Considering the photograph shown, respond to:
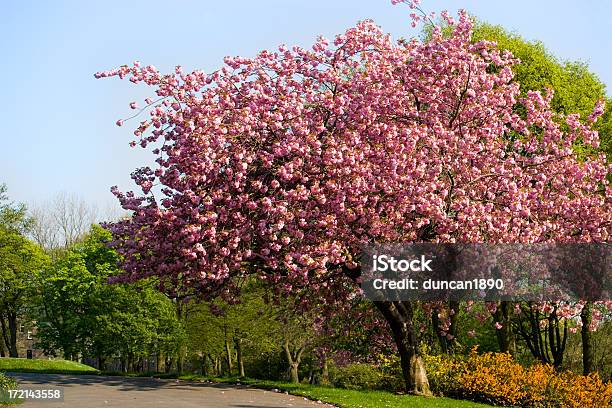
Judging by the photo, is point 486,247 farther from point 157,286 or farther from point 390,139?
point 157,286

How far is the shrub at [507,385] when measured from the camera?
26328mm

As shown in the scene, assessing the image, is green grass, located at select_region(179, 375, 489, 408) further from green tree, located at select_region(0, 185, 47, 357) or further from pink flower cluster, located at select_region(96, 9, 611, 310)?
green tree, located at select_region(0, 185, 47, 357)

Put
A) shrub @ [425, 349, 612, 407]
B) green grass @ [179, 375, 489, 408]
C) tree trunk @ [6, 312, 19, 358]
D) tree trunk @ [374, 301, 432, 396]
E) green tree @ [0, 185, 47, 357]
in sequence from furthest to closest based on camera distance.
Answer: tree trunk @ [6, 312, 19, 358], green tree @ [0, 185, 47, 357], shrub @ [425, 349, 612, 407], tree trunk @ [374, 301, 432, 396], green grass @ [179, 375, 489, 408]

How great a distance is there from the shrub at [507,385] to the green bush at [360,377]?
3.38 meters

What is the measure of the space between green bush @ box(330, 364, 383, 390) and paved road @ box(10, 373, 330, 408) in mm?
5629

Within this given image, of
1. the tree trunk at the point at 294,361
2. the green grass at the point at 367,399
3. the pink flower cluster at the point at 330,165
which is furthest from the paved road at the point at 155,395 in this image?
the tree trunk at the point at 294,361

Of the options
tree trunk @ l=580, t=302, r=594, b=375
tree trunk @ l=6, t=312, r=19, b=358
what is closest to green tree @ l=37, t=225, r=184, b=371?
tree trunk @ l=6, t=312, r=19, b=358

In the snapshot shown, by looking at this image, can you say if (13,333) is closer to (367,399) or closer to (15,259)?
(15,259)

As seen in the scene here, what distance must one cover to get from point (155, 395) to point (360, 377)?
11.5m

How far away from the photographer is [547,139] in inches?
1009

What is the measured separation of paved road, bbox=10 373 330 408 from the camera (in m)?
21.1

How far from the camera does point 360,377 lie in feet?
108

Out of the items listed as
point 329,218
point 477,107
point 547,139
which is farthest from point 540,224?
point 329,218

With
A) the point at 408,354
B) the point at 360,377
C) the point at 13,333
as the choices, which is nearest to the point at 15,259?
the point at 13,333
